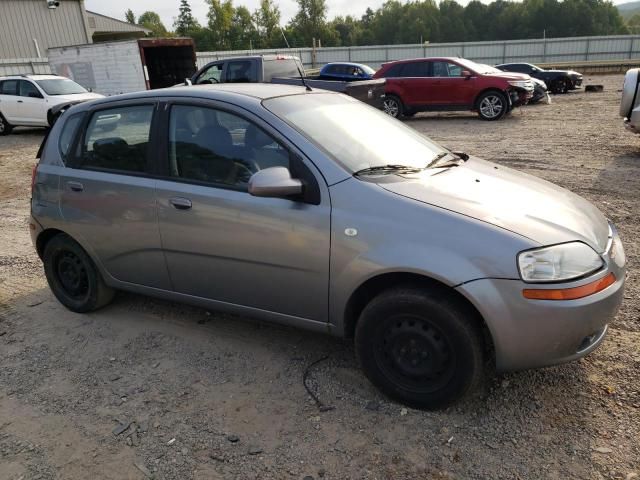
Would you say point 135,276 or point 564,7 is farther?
point 564,7

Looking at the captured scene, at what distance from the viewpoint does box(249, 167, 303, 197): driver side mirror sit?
2725 millimetres

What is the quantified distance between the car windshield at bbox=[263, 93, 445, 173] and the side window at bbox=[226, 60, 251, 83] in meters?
9.00

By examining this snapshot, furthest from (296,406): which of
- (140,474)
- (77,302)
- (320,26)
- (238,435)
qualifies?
(320,26)

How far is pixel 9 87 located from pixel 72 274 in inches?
548

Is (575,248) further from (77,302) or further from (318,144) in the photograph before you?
(77,302)

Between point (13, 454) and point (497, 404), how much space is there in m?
2.58

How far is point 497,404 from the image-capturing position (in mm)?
2812

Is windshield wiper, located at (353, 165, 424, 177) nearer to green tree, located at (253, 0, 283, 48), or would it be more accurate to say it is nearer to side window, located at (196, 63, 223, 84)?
side window, located at (196, 63, 223, 84)

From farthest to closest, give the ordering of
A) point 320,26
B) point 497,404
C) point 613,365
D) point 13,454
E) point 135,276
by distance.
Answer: point 320,26 < point 135,276 < point 613,365 < point 497,404 < point 13,454

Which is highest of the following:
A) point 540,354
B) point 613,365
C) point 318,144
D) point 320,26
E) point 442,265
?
point 320,26

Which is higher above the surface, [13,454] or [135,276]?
[135,276]

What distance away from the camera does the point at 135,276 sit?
3.70 meters

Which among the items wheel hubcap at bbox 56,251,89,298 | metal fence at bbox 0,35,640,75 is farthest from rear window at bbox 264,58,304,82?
metal fence at bbox 0,35,640,75

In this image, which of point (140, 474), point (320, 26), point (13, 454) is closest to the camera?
point (140, 474)
